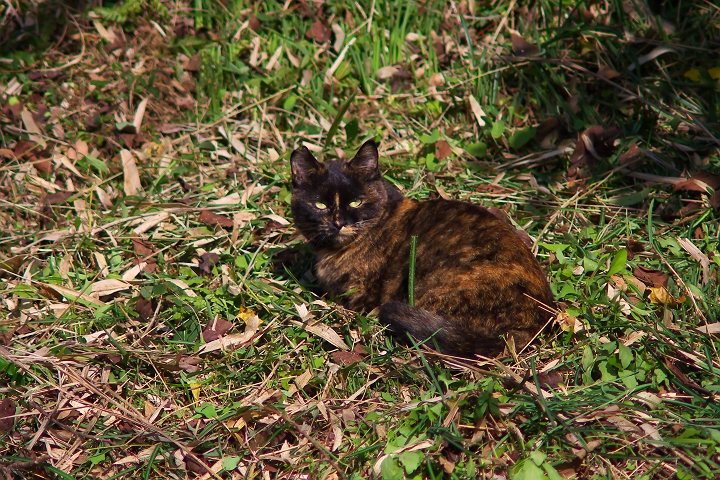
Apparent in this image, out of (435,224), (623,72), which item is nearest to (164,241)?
(435,224)

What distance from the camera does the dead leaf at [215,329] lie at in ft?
11.4

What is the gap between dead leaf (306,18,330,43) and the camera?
18.2ft

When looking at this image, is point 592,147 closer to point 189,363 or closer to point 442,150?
point 442,150

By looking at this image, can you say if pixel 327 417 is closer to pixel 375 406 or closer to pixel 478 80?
pixel 375 406

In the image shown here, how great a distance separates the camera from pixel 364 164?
387cm

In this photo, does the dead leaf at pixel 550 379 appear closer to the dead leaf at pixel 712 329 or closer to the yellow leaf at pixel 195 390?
the dead leaf at pixel 712 329

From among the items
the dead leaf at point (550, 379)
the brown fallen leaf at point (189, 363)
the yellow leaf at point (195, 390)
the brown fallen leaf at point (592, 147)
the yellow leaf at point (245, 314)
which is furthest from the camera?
the brown fallen leaf at point (592, 147)

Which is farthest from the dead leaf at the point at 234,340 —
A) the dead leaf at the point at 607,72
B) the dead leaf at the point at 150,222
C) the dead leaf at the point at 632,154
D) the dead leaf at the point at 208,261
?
the dead leaf at the point at 607,72

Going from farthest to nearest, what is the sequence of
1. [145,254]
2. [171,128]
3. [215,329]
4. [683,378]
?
[171,128]
[145,254]
[215,329]
[683,378]

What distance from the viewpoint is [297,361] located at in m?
3.38

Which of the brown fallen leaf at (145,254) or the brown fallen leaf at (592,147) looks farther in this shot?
the brown fallen leaf at (592,147)

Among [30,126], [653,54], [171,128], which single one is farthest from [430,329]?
[30,126]

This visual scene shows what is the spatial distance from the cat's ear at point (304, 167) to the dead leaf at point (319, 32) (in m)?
2.05

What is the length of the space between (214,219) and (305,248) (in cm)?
67
